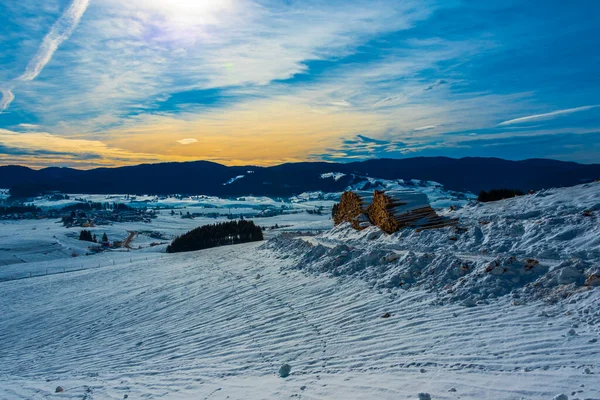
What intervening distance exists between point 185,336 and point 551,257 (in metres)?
9.70

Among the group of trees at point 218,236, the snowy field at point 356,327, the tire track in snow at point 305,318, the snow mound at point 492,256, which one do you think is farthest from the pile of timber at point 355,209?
the group of trees at point 218,236

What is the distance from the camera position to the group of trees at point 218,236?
3825 cm

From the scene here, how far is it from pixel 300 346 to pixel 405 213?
484 inches

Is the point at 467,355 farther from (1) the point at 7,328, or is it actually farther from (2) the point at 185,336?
(1) the point at 7,328

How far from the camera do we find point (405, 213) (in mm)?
18625

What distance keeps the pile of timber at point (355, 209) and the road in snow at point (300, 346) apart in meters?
8.77

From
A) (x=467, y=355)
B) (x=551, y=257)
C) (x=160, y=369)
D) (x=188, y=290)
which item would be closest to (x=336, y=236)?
(x=188, y=290)

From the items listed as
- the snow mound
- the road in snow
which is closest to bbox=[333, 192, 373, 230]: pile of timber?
the snow mound

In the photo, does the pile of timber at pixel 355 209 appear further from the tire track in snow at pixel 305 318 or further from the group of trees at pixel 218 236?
the group of trees at pixel 218 236

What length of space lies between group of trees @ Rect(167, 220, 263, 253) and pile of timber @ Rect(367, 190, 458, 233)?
19.6 m

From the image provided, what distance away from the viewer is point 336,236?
2300 cm

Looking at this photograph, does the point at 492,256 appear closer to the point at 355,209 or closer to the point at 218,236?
the point at 355,209

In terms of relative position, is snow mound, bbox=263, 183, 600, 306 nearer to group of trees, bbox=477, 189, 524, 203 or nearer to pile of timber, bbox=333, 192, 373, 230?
pile of timber, bbox=333, 192, 373, 230

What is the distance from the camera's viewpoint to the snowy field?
17.5 ft
